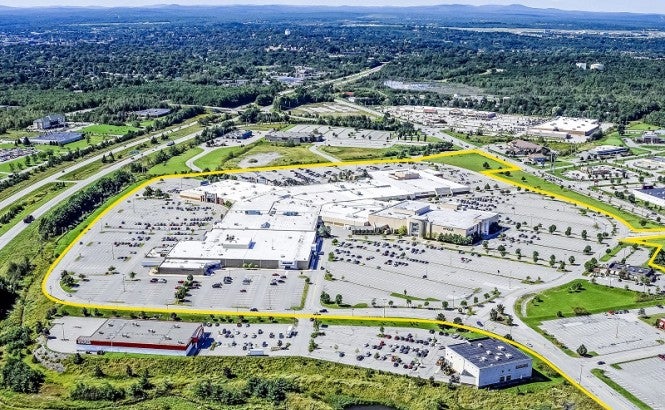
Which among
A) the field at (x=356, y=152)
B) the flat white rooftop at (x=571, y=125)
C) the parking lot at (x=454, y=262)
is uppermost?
the flat white rooftop at (x=571, y=125)

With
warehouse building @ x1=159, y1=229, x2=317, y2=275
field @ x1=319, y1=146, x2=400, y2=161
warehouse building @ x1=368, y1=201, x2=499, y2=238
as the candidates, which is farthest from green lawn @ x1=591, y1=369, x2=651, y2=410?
field @ x1=319, y1=146, x2=400, y2=161

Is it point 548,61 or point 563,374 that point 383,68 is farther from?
point 563,374

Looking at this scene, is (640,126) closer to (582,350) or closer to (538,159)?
(538,159)

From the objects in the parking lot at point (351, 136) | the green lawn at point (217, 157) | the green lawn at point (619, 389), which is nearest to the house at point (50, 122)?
the green lawn at point (217, 157)

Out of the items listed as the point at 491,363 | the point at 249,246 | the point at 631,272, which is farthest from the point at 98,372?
the point at 631,272

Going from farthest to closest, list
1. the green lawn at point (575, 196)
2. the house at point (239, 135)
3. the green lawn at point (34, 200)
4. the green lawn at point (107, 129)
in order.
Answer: the green lawn at point (107, 129) < the house at point (239, 135) < the green lawn at point (34, 200) < the green lawn at point (575, 196)

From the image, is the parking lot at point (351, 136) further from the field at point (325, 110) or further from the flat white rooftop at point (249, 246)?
the flat white rooftop at point (249, 246)

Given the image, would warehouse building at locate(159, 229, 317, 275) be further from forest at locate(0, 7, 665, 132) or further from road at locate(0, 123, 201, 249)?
forest at locate(0, 7, 665, 132)
